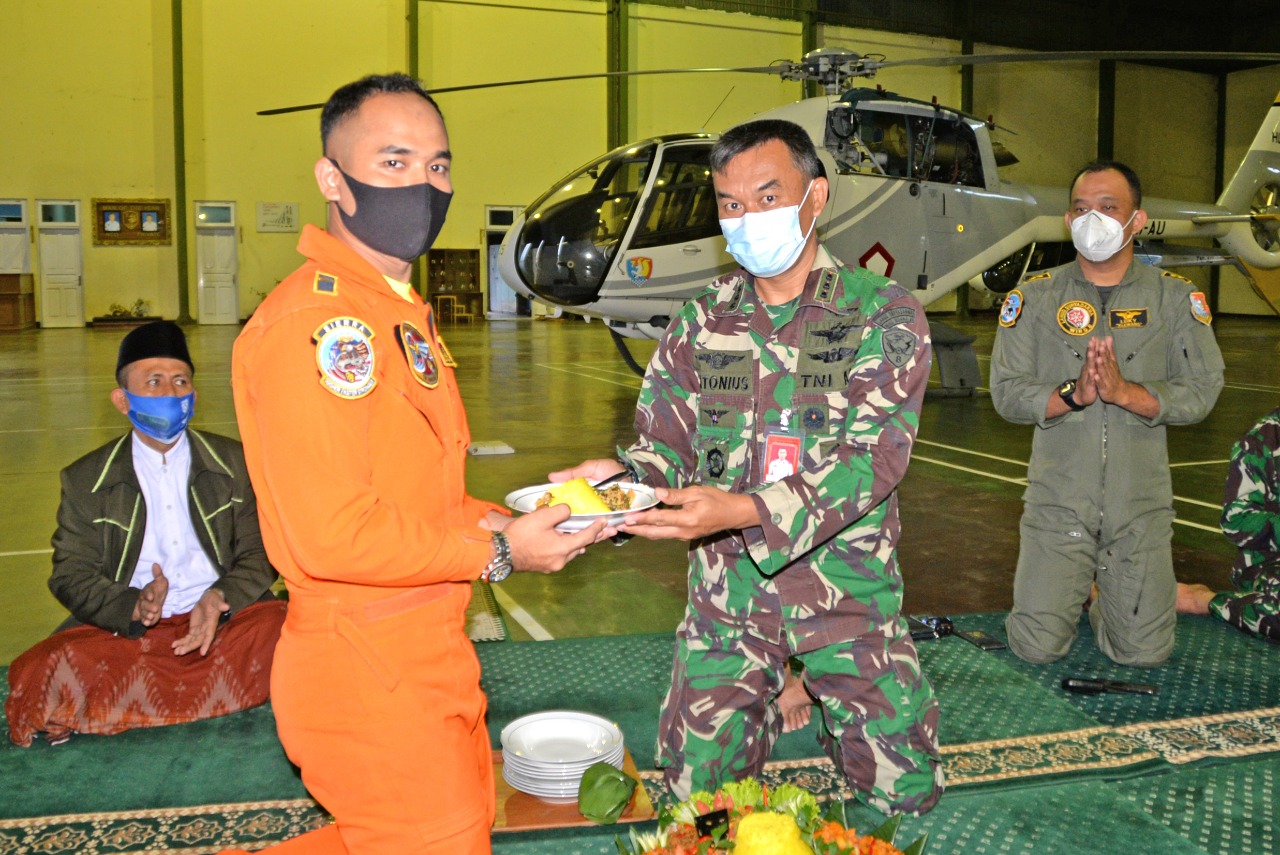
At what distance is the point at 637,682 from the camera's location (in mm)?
3754

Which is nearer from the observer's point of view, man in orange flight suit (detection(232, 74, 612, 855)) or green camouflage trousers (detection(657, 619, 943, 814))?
man in orange flight suit (detection(232, 74, 612, 855))

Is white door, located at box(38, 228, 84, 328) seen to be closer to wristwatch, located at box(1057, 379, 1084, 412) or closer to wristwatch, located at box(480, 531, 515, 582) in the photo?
wristwatch, located at box(1057, 379, 1084, 412)

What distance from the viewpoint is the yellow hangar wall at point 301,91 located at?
766 inches

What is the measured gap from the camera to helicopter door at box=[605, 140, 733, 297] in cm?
962

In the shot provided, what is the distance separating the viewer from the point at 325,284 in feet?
5.69

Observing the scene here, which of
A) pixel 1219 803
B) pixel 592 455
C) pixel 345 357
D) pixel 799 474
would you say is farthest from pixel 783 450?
pixel 592 455

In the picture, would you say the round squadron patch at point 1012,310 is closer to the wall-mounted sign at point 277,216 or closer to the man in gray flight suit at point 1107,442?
the man in gray flight suit at point 1107,442

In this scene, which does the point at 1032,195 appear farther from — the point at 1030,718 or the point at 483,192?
the point at 483,192

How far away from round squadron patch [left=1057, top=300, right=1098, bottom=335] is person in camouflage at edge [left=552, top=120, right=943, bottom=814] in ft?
5.70

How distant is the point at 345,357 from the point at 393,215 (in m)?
0.34

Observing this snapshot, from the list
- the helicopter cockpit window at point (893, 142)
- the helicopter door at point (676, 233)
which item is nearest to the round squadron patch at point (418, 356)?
the helicopter door at point (676, 233)

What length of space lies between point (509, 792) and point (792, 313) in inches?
59.8

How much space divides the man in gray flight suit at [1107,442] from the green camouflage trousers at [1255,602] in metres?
0.52

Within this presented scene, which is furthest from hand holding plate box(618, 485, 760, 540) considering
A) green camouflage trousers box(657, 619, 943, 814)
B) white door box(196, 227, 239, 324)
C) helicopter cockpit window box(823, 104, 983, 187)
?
white door box(196, 227, 239, 324)
